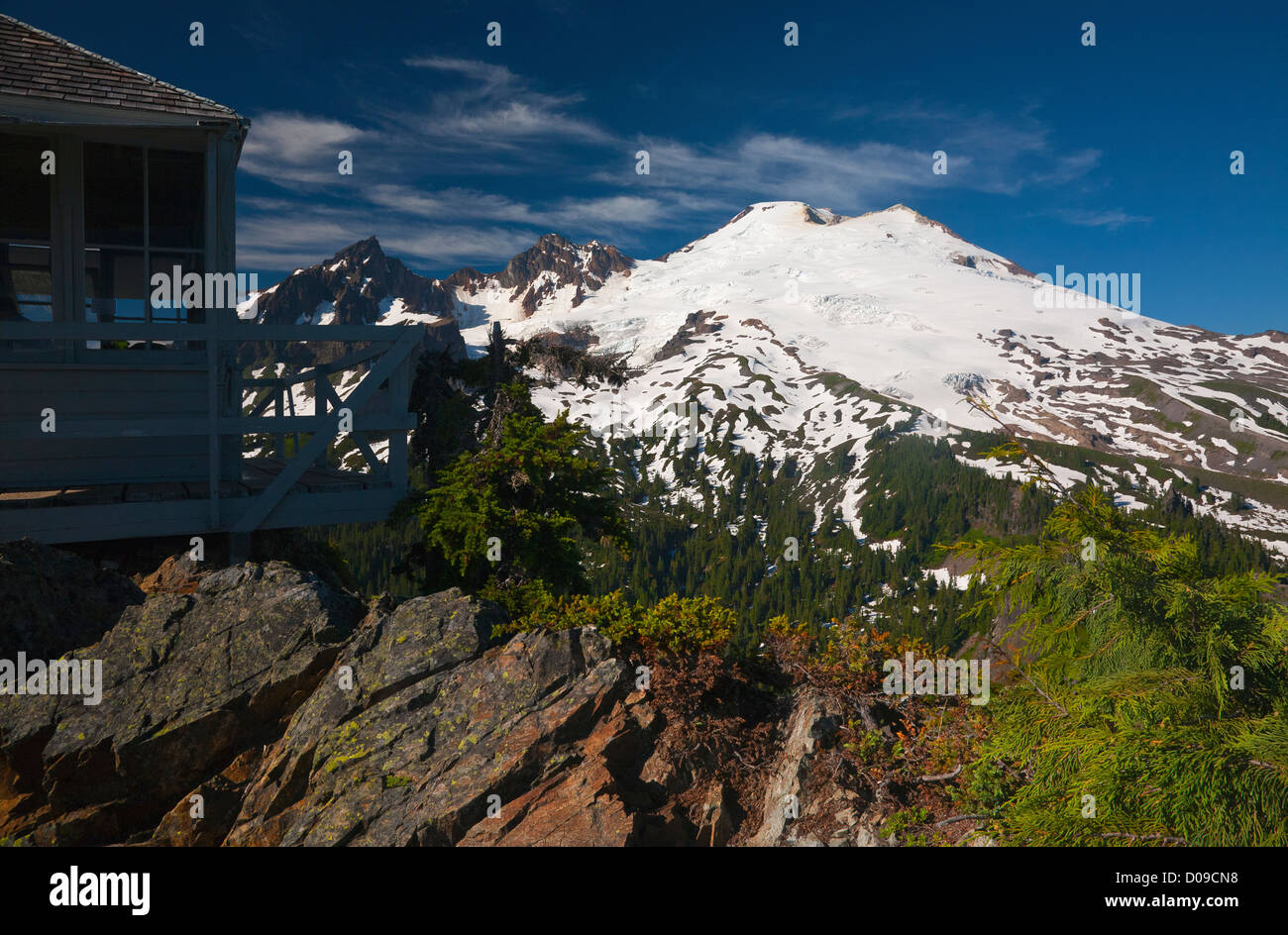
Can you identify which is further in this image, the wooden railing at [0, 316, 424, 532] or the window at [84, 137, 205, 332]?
the window at [84, 137, 205, 332]

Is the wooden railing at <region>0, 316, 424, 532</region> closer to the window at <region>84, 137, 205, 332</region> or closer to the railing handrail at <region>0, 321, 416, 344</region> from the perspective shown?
the railing handrail at <region>0, 321, 416, 344</region>

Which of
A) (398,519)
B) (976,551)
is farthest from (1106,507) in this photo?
(398,519)

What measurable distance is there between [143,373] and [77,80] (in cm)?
665

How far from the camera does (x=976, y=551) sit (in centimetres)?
654

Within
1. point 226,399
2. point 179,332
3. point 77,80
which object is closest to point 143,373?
point 226,399

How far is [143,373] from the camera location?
60.5ft

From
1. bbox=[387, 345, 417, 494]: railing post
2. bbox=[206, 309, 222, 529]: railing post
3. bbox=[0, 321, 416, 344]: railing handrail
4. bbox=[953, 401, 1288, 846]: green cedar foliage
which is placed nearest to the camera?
bbox=[953, 401, 1288, 846]: green cedar foliage

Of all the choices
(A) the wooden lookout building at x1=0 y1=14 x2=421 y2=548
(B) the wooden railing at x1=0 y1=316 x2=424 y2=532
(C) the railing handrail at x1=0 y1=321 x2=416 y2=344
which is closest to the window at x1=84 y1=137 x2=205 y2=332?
(A) the wooden lookout building at x1=0 y1=14 x2=421 y2=548

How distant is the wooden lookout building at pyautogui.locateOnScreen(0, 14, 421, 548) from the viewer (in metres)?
15.9

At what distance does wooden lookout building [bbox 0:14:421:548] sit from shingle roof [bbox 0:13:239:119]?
5cm

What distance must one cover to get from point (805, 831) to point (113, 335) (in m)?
15.9
